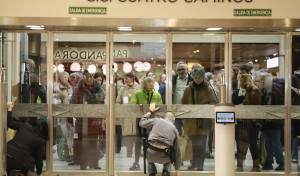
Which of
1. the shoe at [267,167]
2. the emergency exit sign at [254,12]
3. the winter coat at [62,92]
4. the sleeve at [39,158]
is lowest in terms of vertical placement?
the shoe at [267,167]

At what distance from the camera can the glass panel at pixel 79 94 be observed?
724 centimetres

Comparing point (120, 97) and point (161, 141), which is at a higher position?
point (120, 97)

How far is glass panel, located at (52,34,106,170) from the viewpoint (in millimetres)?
7242

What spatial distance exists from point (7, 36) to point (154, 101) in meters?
2.99

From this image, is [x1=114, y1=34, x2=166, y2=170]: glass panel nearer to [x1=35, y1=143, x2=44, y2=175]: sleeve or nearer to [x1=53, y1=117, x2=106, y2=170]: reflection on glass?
[x1=53, y1=117, x2=106, y2=170]: reflection on glass

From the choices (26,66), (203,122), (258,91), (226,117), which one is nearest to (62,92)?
(26,66)

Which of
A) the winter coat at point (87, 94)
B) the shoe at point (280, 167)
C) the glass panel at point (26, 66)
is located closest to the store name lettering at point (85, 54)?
the glass panel at point (26, 66)

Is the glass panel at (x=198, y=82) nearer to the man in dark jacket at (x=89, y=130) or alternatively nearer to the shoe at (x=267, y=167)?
the shoe at (x=267, y=167)

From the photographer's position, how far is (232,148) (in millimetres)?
5633

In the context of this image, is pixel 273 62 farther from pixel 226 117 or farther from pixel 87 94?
pixel 87 94

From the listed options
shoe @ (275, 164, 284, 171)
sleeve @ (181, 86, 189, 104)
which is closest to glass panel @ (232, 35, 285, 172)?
shoe @ (275, 164, 284, 171)

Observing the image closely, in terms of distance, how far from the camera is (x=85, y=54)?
7332 mm

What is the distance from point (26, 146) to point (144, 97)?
2.27 meters

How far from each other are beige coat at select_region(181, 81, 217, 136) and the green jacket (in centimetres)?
47
